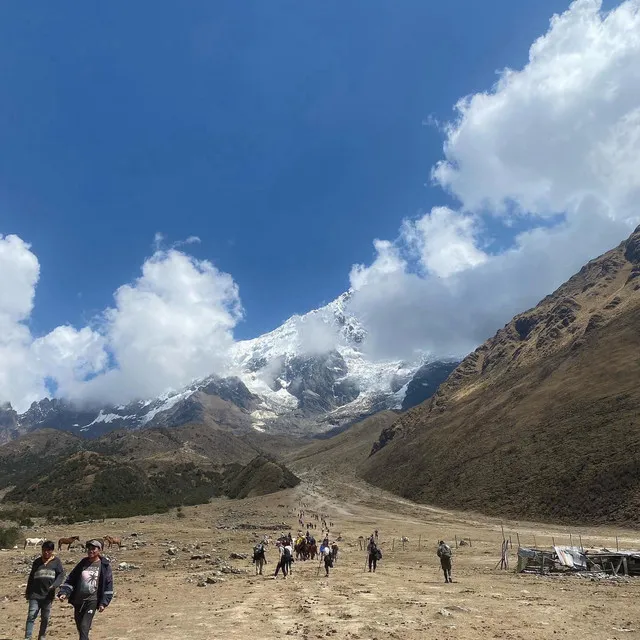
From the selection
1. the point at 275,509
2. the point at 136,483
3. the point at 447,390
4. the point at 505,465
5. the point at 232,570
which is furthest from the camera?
the point at 447,390

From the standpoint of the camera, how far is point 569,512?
64.9 m

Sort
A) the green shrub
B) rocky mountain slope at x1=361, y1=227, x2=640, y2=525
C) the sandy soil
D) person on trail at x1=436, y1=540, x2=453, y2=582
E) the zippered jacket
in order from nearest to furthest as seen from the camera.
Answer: the zippered jacket → the sandy soil → person on trail at x1=436, y1=540, x2=453, y2=582 → the green shrub → rocky mountain slope at x1=361, y1=227, x2=640, y2=525

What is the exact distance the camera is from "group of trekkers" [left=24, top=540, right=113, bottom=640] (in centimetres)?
1002

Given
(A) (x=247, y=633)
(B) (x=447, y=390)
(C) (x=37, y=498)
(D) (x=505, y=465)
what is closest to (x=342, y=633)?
(A) (x=247, y=633)

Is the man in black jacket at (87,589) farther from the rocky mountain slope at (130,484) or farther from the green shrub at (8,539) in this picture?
the rocky mountain slope at (130,484)

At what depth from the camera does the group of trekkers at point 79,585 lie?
1002cm

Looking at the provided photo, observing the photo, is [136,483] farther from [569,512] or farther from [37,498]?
[569,512]

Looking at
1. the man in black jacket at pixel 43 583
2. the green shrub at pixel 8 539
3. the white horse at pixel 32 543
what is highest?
the man in black jacket at pixel 43 583

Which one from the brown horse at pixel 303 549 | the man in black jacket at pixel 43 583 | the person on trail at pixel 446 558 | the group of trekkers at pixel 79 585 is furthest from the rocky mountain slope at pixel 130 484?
the group of trekkers at pixel 79 585

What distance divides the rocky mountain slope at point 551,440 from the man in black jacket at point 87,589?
212 ft

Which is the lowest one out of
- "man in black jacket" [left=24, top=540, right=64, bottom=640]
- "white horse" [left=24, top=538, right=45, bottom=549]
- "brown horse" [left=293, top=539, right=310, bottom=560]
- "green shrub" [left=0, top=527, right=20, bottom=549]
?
"brown horse" [left=293, top=539, right=310, bottom=560]

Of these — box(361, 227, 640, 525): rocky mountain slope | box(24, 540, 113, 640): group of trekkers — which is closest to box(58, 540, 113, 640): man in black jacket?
box(24, 540, 113, 640): group of trekkers

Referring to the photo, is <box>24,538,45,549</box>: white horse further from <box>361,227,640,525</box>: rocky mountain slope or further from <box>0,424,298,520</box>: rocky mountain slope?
<box>361,227,640,525</box>: rocky mountain slope

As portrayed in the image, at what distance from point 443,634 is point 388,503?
9158 centimetres
